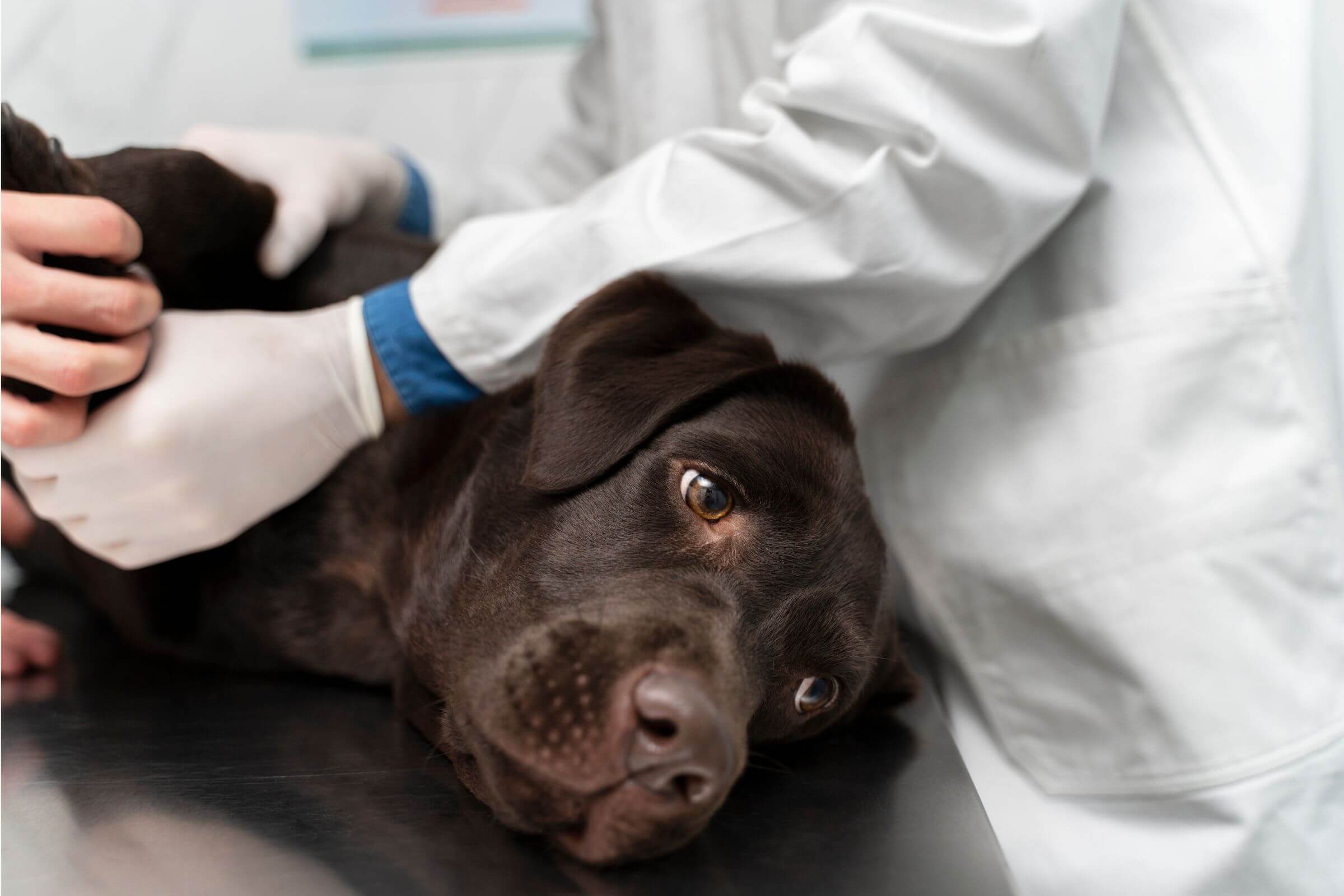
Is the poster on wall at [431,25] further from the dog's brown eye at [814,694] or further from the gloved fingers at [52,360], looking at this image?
the dog's brown eye at [814,694]

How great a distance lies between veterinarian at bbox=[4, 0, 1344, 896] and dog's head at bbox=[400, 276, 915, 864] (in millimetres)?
146

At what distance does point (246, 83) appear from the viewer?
252 cm

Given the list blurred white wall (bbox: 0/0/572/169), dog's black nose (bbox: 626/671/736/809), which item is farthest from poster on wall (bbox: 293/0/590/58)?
dog's black nose (bbox: 626/671/736/809)

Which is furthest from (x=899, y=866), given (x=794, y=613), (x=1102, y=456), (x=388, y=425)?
(x=388, y=425)

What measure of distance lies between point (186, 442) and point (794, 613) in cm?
77

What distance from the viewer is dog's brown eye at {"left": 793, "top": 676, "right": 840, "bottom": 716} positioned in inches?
46.4

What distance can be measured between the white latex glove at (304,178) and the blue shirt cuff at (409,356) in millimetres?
181

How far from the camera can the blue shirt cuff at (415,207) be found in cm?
192

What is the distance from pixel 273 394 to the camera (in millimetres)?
1251

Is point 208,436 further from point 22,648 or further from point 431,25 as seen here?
point 431,25

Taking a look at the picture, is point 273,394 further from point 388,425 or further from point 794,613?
point 794,613

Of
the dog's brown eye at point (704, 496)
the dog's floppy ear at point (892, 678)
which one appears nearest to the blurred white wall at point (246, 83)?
the dog's brown eye at point (704, 496)

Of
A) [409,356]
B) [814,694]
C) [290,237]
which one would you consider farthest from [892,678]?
[290,237]

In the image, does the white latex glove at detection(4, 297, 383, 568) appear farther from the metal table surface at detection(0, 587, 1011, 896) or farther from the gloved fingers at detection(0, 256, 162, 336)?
the metal table surface at detection(0, 587, 1011, 896)
